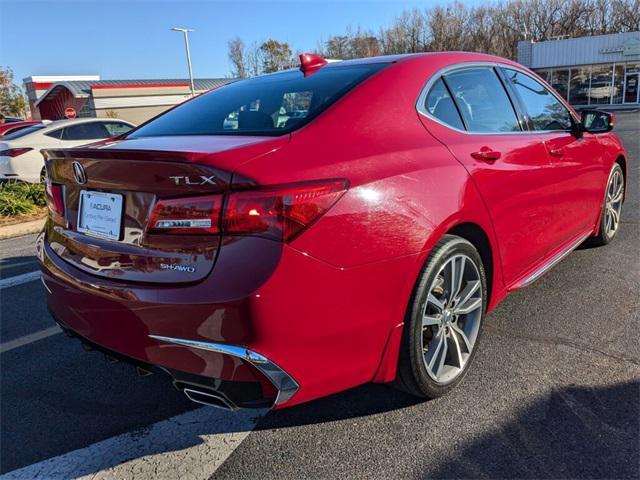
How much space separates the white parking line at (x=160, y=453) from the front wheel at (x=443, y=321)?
842 mm

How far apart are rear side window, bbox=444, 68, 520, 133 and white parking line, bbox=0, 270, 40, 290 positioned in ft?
13.4

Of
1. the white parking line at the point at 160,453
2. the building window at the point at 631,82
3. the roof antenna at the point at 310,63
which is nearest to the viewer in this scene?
the white parking line at the point at 160,453

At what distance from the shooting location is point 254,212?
183 centimetres

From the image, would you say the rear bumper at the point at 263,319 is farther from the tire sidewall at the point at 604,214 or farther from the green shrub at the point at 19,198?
the green shrub at the point at 19,198

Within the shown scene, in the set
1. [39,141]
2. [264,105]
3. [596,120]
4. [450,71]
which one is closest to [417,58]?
[450,71]

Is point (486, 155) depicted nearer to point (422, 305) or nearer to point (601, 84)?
point (422, 305)

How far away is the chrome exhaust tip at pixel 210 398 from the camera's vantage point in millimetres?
1964

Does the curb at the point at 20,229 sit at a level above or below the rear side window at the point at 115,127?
below

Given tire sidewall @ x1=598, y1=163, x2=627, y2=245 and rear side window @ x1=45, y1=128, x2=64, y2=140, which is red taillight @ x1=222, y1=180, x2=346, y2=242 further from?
rear side window @ x1=45, y1=128, x2=64, y2=140

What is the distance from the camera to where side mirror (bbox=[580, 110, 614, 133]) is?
411cm

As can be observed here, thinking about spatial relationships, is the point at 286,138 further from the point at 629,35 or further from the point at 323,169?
the point at 629,35

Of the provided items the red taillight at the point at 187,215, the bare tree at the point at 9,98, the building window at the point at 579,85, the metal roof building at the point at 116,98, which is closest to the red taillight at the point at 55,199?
the red taillight at the point at 187,215

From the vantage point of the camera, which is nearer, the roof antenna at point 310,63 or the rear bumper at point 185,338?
the rear bumper at point 185,338

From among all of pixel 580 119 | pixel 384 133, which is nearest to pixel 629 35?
Answer: pixel 580 119
